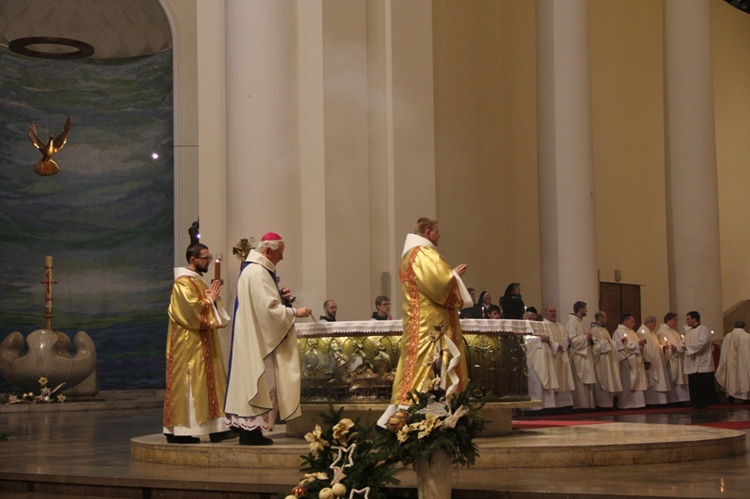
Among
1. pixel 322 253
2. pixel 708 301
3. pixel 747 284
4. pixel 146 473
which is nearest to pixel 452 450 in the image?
pixel 146 473

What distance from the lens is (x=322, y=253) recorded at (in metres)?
13.4

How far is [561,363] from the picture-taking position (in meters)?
14.8

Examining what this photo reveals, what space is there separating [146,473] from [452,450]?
8.69 feet

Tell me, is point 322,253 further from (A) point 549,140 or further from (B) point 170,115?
(B) point 170,115

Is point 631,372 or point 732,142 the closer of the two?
point 631,372

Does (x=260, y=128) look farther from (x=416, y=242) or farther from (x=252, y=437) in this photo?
(x=252, y=437)

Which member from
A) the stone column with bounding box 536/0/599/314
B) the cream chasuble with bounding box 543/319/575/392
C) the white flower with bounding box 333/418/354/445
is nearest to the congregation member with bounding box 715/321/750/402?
the stone column with bounding box 536/0/599/314

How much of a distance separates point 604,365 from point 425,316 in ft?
26.0

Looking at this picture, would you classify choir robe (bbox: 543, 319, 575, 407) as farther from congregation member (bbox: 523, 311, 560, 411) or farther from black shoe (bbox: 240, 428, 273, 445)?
black shoe (bbox: 240, 428, 273, 445)

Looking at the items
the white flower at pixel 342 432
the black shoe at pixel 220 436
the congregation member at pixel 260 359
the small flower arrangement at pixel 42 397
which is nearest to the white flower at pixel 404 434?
the white flower at pixel 342 432

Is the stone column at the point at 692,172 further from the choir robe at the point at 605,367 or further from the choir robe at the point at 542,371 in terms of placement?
the choir robe at the point at 542,371

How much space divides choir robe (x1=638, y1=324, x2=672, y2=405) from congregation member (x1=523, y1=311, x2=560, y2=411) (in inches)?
101

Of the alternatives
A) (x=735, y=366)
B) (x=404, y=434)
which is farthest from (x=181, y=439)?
(x=735, y=366)

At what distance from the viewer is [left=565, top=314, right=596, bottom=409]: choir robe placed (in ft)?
49.7
